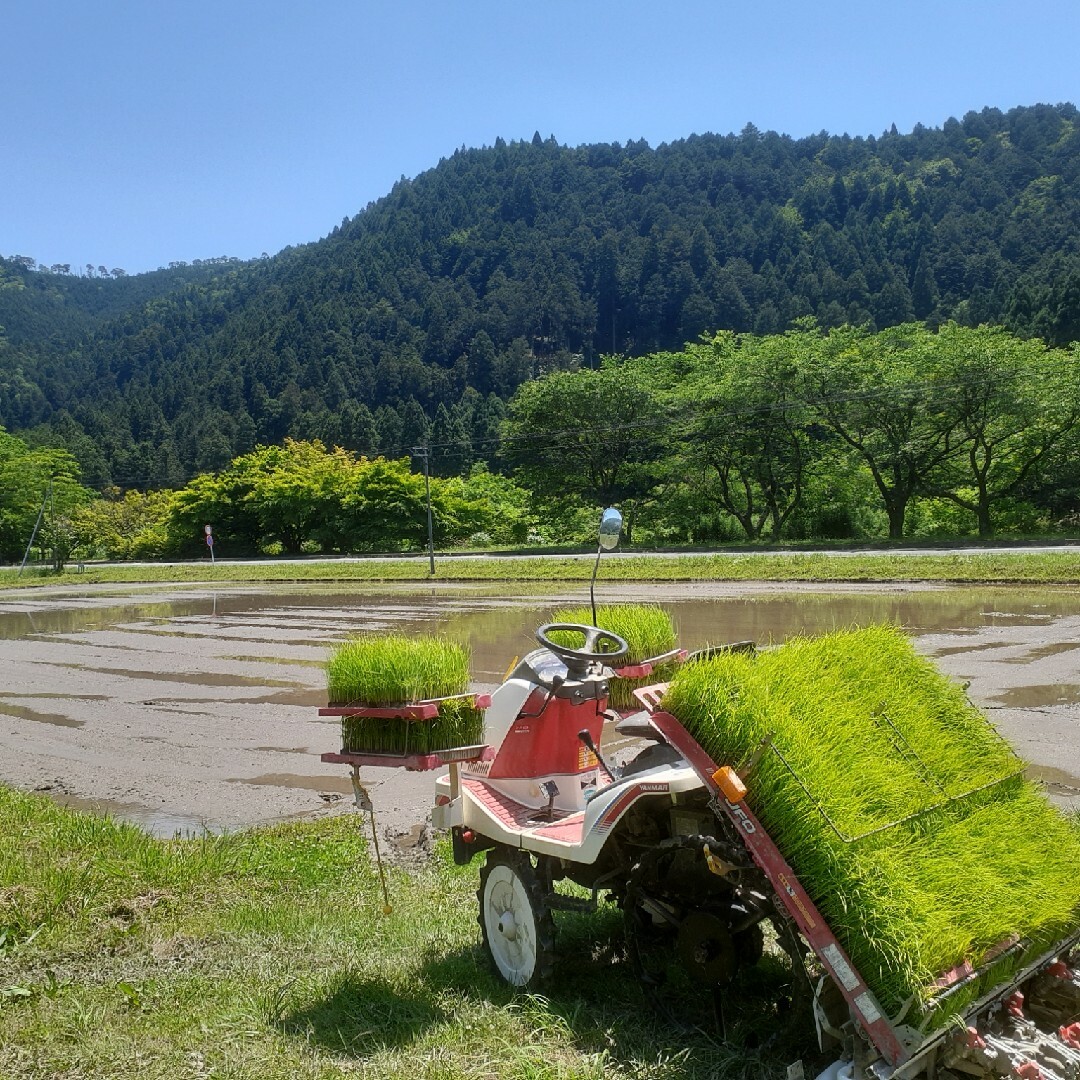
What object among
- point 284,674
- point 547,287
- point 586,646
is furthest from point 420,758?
point 547,287

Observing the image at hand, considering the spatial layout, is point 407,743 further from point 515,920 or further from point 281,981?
point 281,981

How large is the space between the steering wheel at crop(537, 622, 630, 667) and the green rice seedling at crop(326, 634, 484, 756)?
0.47 m

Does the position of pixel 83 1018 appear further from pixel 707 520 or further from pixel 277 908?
pixel 707 520

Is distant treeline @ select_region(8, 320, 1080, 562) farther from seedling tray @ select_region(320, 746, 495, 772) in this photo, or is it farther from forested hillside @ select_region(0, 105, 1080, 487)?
seedling tray @ select_region(320, 746, 495, 772)

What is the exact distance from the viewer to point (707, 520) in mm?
53812

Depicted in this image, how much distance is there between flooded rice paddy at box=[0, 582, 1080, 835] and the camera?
867 centimetres

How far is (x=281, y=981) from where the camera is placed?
440 centimetres

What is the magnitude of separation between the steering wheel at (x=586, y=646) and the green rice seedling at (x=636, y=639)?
10 centimetres

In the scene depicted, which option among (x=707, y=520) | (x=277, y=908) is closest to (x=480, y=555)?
(x=707, y=520)

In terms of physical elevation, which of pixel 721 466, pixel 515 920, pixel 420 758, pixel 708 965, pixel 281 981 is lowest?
pixel 721 466

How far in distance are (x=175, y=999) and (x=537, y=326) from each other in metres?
141

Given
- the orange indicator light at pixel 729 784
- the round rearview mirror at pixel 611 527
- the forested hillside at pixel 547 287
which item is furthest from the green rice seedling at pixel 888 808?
the forested hillside at pixel 547 287

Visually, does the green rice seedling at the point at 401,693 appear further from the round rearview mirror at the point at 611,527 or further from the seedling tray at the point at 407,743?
the round rearview mirror at the point at 611,527

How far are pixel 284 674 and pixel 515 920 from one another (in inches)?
457
